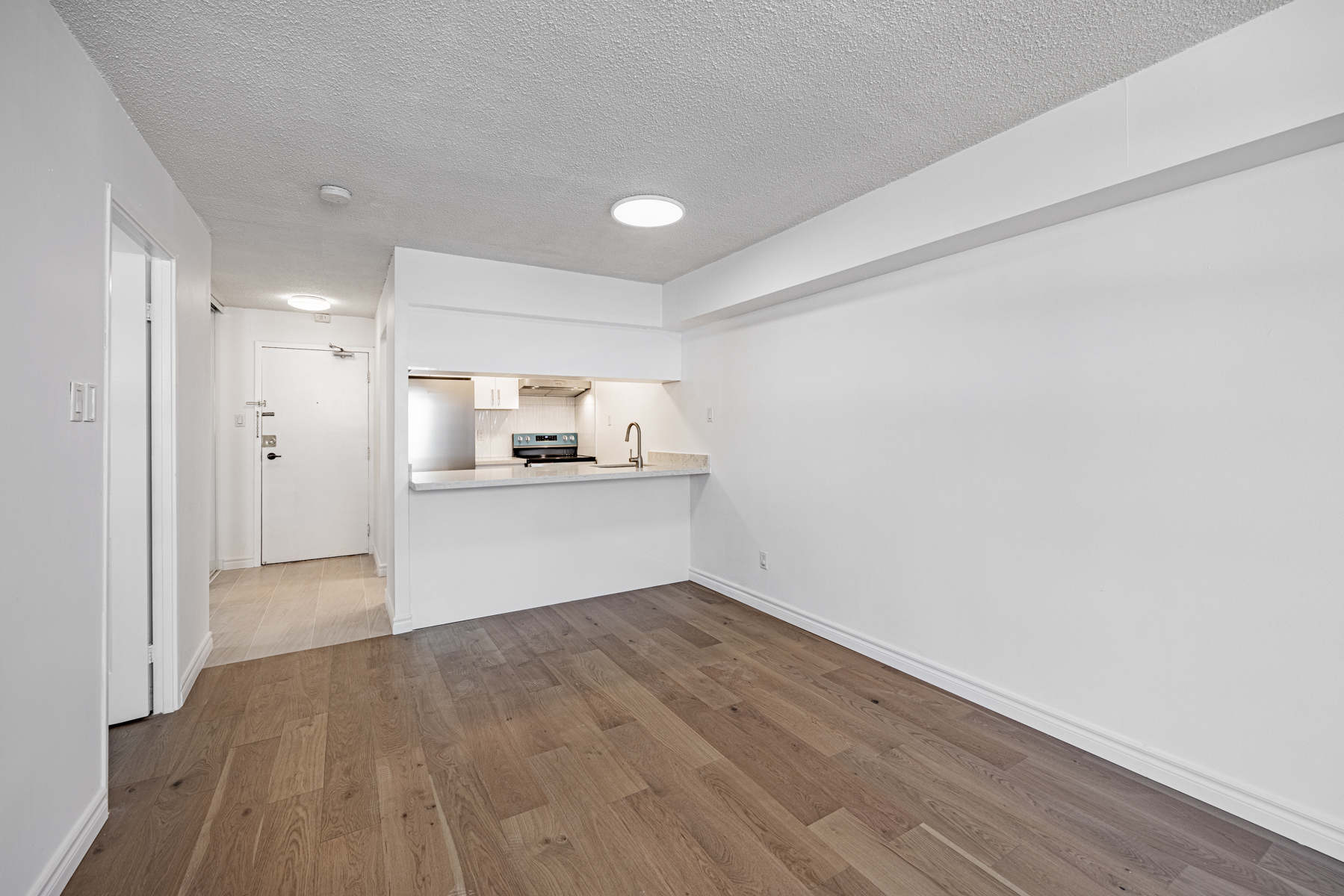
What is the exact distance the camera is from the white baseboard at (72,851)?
4.78 ft

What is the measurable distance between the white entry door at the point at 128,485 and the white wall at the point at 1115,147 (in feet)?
10.5

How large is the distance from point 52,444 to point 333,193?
5.37ft

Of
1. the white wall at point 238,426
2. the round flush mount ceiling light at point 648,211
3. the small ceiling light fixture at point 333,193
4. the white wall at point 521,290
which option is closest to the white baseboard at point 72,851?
the small ceiling light fixture at point 333,193

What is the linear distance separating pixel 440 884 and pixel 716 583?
9.85 ft

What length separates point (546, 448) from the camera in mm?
6746

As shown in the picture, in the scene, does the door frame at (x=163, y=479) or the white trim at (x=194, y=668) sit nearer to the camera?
the door frame at (x=163, y=479)

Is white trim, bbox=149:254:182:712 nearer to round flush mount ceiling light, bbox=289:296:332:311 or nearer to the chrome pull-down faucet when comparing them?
round flush mount ceiling light, bbox=289:296:332:311

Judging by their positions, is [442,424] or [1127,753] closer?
[1127,753]

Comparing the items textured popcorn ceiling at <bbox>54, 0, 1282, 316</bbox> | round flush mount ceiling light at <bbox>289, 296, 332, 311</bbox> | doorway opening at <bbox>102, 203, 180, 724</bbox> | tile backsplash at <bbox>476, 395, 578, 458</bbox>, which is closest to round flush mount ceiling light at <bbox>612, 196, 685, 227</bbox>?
textured popcorn ceiling at <bbox>54, 0, 1282, 316</bbox>

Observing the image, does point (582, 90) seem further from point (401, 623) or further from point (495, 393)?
point (495, 393)

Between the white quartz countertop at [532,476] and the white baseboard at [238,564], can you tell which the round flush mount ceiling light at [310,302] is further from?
the white baseboard at [238,564]

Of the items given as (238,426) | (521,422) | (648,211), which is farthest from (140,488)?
(521,422)

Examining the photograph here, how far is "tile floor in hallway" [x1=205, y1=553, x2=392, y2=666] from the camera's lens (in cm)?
342

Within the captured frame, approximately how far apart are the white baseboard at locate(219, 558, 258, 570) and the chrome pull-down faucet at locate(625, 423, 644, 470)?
3670mm
